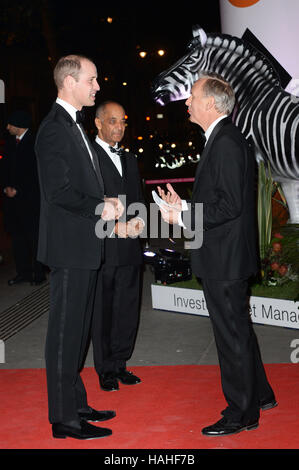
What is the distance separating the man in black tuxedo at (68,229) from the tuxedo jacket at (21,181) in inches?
160

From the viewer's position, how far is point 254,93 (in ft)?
23.3

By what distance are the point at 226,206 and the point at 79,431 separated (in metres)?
1.39

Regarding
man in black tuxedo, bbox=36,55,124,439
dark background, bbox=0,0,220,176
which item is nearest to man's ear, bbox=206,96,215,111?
man in black tuxedo, bbox=36,55,124,439

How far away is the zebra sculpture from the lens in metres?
6.80

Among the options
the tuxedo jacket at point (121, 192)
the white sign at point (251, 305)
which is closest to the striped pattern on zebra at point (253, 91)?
the white sign at point (251, 305)

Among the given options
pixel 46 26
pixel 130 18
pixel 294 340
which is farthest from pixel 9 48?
pixel 294 340

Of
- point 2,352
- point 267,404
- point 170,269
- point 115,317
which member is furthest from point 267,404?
point 170,269

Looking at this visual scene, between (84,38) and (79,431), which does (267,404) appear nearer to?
(79,431)

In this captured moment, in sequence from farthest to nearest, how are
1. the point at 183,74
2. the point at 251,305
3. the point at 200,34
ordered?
1. the point at 183,74
2. the point at 200,34
3. the point at 251,305

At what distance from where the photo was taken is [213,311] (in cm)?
356

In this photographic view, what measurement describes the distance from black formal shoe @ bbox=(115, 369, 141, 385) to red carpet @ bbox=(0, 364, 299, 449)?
0.14 feet

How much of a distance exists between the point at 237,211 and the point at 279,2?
3885 mm

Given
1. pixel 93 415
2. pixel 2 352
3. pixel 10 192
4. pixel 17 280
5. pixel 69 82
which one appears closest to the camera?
pixel 69 82

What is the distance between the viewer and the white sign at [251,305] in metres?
5.60
